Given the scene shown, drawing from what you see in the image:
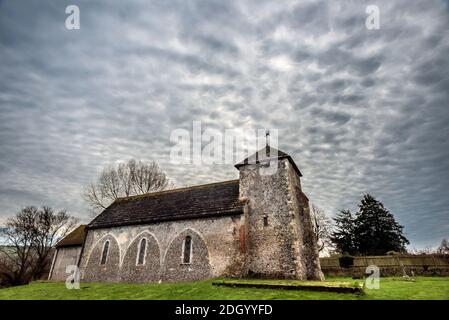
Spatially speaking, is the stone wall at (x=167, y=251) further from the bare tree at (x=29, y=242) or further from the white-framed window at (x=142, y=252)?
the bare tree at (x=29, y=242)

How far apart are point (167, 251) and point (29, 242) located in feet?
81.0

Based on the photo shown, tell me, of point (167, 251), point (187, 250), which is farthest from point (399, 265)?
point (167, 251)

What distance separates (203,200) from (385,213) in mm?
25776

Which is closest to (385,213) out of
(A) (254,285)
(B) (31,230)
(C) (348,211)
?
(C) (348,211)

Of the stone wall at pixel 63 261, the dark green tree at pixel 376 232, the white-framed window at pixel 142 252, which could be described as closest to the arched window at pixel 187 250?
the white-framed window at pixel 142 252

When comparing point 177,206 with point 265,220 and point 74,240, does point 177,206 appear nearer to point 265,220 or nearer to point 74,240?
point 265,220

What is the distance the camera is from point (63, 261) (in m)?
23.5

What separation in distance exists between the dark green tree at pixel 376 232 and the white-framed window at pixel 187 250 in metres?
24.5

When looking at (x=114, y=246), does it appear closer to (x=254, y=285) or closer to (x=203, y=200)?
(x=203, y=200)

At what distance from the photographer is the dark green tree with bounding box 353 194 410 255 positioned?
29234mm

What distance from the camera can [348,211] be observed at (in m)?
33.6

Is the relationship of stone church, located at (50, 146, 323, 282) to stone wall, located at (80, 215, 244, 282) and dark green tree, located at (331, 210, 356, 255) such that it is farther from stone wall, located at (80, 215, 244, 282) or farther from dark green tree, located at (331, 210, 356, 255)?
dark green tree, located at (331, 210, 356, 255)

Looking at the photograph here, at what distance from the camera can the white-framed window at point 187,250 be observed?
53.6ft

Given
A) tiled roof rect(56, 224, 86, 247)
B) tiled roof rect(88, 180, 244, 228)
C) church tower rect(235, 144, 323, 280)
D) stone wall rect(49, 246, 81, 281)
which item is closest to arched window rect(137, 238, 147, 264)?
tiled roof rect(88, 180, 244, 228)
